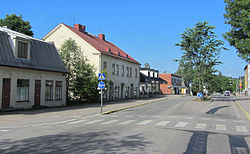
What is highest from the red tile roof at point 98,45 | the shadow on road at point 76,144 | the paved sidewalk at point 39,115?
the red tile roof at point 98,45

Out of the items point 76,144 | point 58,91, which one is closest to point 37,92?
point 58,91

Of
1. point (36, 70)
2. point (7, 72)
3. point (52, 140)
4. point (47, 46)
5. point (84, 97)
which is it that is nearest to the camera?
point (52, 140)

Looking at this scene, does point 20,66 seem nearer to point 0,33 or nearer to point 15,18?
point 0,33

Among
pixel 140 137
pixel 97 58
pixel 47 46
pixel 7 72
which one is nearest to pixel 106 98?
pixel 97 58

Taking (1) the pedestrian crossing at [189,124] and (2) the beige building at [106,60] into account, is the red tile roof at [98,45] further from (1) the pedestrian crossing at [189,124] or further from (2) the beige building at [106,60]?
(1) the pedestrian crossing at [189,124]

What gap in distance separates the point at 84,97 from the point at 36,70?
7.87 m

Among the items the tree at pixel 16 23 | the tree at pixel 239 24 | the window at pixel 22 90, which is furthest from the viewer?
the tree at pixel 16 23

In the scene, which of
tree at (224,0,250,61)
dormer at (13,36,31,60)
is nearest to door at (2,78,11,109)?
dormer at (13,36,31,60)

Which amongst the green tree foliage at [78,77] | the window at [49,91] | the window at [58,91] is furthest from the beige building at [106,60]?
the window at [49,91]

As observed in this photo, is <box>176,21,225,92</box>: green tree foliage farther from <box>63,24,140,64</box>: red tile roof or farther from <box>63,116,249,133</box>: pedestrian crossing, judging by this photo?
<box>63,116,249,133</box>: pedestrian crossing

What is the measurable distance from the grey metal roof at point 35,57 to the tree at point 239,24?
23.3 m

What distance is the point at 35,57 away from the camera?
2242 centimetres

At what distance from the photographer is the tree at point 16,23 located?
38125 mm

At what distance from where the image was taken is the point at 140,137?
28.6 ft
